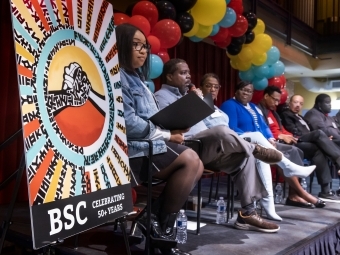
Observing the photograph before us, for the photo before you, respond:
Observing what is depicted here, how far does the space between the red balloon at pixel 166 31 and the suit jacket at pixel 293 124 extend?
5.41 ft

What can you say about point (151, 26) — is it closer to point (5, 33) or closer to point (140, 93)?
point (5, 33)

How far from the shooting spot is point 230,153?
199cm

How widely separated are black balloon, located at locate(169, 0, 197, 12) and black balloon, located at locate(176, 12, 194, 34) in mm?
38

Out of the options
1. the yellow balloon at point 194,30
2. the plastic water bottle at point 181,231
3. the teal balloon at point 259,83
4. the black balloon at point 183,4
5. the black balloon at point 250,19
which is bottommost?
the plastic water bottle at point 181,231

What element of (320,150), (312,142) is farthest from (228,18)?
(320,150)

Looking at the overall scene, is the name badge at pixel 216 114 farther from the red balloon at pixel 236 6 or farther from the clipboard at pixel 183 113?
the red balloon at pixel 236 6

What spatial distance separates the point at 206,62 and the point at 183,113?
3779mm

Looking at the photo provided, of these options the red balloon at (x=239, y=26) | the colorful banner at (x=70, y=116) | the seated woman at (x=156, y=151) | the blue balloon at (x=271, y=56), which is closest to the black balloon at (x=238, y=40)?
the red balloon at (x=239, y=26)

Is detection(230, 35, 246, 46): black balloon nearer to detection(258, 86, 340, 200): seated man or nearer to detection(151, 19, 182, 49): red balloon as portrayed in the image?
detection(258, 86, 340, 200): seated man

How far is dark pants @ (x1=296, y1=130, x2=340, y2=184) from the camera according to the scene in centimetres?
341

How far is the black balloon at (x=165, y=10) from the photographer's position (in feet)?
9.14

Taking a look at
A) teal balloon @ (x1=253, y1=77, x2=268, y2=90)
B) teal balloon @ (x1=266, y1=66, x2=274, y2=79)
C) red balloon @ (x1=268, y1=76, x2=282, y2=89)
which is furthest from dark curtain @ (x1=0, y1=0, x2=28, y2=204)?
red balloon @ (x1=268, y1=76, x2=282, y2=89)

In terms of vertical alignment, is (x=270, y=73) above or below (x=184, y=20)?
below

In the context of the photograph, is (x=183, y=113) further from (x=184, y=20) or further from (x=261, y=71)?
(x=261, y=71)
